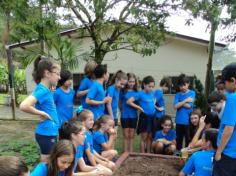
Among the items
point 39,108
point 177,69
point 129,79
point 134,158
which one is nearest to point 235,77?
point 39,108

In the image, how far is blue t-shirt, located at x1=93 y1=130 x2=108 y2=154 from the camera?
14.9 feet

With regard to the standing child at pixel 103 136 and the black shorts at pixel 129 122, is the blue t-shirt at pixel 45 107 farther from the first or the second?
the black shorts at pixel 129 122

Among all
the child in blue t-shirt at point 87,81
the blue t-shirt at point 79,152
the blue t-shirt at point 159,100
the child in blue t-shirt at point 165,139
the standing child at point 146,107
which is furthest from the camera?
the blue t-shirt at point 159,100

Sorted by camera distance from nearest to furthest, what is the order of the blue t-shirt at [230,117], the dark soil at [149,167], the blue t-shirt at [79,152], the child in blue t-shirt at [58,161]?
the child in blue t-shirt at [58,161], the blue t-shirt at [230,117], the blue t-shirt at [79,152], the dark soil at [149,167]

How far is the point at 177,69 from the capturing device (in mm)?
11211

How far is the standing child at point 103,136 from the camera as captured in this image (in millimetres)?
4535

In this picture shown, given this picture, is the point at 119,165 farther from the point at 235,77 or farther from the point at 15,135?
the point at 15,135

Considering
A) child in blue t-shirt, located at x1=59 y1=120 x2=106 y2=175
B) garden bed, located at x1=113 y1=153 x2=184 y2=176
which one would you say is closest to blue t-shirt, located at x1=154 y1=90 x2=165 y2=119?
garden bed, located at x1=113 y1=153 x2=184 y2=176

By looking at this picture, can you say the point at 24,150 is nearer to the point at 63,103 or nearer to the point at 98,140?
the point at 63,103

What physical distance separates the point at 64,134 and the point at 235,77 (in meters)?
1.82

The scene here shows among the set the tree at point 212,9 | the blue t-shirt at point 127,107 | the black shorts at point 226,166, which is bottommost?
the black shorts at point 226,166

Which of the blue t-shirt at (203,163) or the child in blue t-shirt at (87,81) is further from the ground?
the child in blue t-shirt at (87,81)

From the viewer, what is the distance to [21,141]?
7.00 meters

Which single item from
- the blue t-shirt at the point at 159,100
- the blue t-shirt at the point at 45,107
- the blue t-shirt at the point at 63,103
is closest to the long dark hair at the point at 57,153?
the blue t-shirt at the point at 45,107
